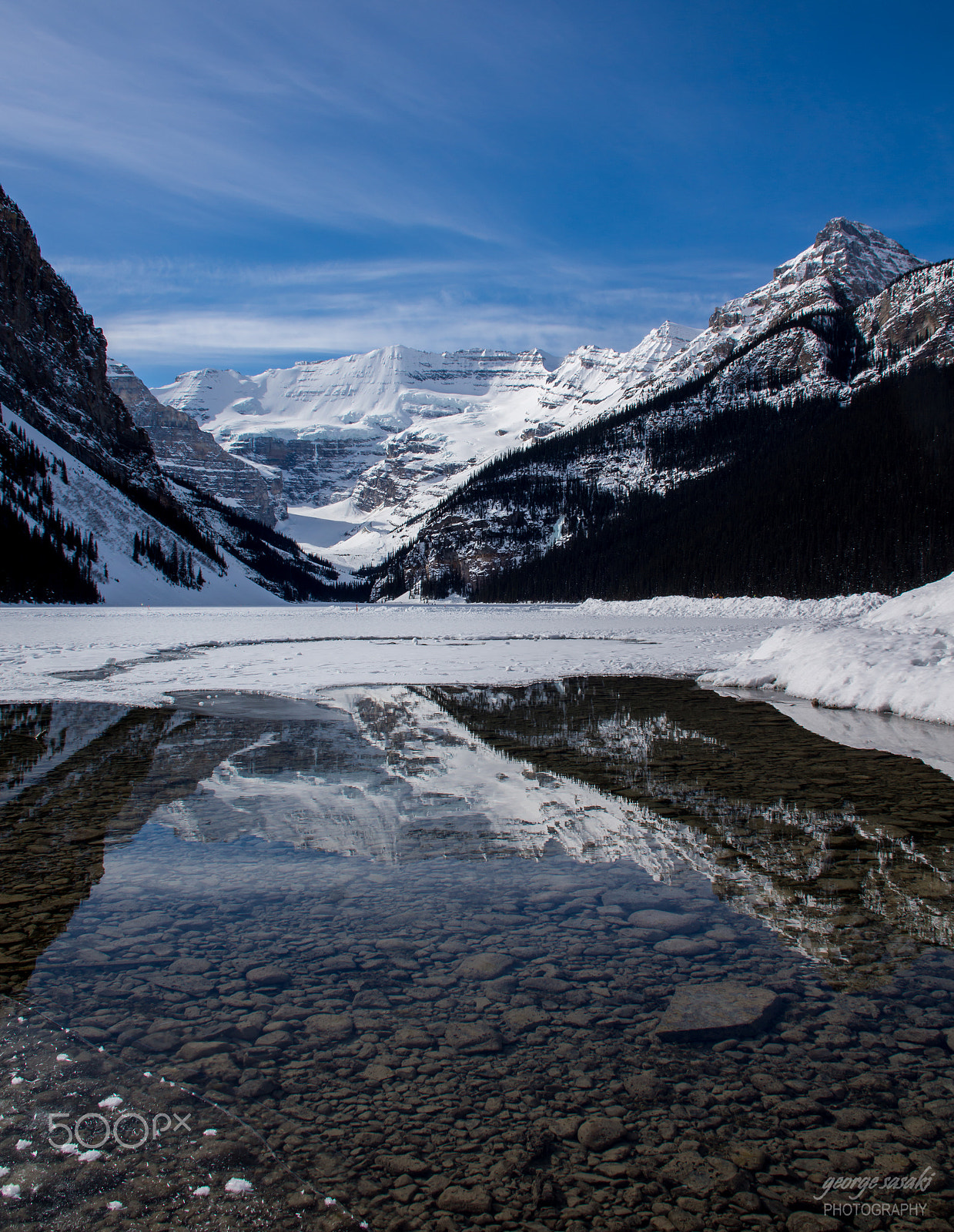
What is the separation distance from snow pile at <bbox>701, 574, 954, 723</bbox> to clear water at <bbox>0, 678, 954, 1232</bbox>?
518cm

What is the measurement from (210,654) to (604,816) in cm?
2161

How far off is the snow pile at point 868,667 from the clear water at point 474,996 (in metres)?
5.18

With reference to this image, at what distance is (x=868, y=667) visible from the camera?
14.2 m

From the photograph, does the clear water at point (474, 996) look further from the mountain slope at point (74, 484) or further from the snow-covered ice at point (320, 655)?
the mountain slope at point (74, 484)

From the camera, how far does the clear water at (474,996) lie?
2527 millimetres

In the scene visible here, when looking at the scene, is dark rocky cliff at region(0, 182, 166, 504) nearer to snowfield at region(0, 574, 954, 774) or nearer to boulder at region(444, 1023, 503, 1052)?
snowfield at region(0, 574, 954, 774)

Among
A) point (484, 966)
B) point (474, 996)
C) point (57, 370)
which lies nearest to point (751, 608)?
point (484, 966)

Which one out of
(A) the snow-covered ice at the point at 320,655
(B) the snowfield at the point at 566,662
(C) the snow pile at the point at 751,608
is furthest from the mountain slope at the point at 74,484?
(C) the snow pile at the point at 751,608

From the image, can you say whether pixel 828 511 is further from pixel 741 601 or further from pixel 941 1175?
pixel 941 1175

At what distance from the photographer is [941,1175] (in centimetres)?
254

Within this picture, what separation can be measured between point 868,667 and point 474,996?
12963mm

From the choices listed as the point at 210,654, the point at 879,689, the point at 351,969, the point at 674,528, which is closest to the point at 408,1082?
the point at 351,969

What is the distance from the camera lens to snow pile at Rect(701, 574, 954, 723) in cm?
1268

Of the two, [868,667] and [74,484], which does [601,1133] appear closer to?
[868,667]
